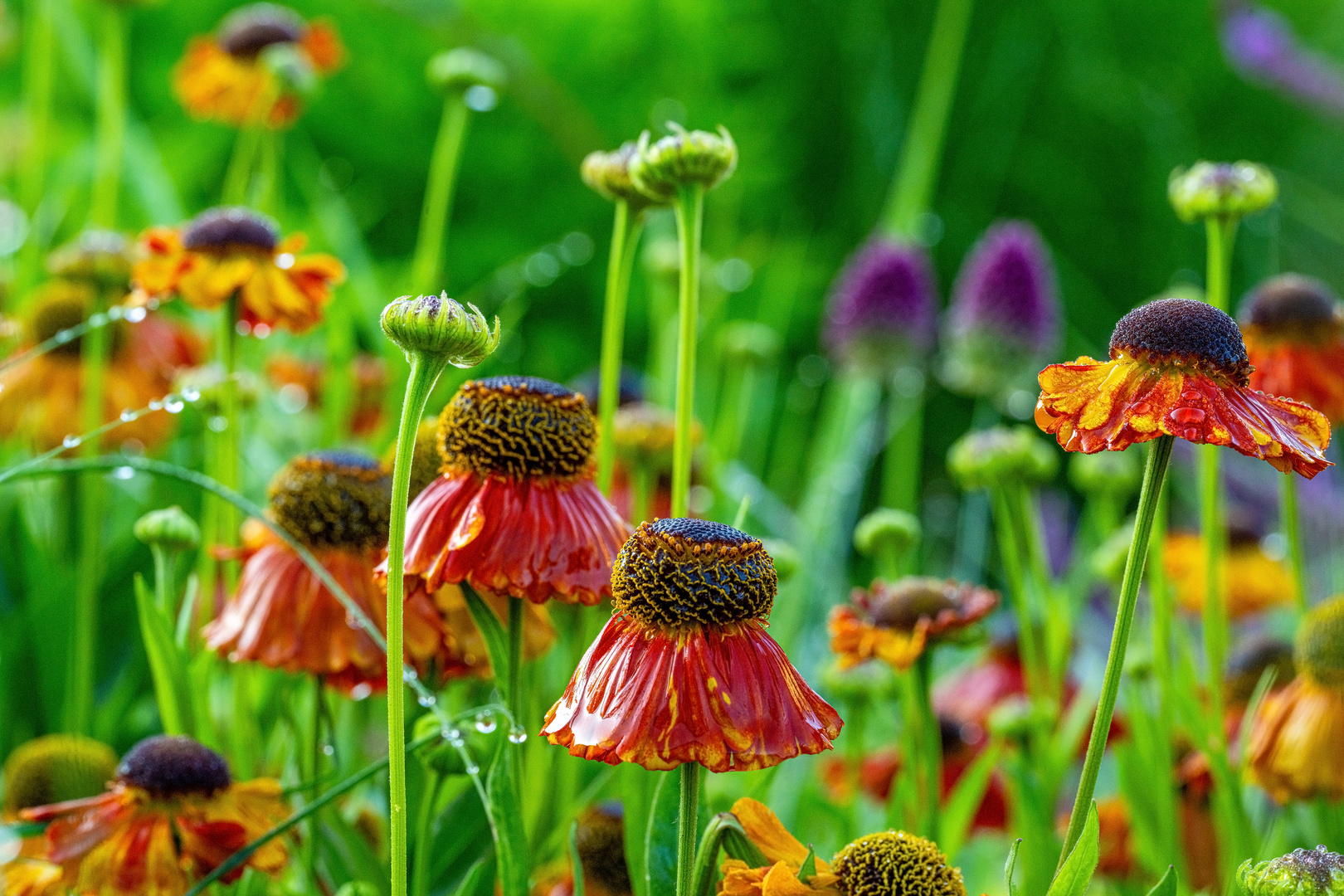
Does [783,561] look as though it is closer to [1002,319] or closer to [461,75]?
[461,75]

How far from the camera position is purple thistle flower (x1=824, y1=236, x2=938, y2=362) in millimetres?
1240

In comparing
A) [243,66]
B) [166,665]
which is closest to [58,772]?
[166,665]

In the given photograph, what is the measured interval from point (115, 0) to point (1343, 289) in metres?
1.99

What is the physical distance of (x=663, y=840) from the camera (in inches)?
17.3

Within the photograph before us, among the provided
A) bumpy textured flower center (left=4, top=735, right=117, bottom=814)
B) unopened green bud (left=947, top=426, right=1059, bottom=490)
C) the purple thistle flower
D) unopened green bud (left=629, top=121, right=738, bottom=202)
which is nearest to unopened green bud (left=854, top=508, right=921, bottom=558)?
unopened green bud (left=947, top=426, right=1059, bottom=490)

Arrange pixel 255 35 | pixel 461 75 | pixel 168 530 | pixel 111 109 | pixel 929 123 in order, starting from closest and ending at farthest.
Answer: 1. pixel 168 530
2. pixel 461 75
3. pixel 111 109
4. pixel 255 35
5. pixel 929 123

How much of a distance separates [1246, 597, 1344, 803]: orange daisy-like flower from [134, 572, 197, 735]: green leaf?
485 millimetres

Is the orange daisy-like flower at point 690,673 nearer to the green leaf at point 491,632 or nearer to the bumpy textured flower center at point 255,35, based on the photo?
the green leaf at point 491,632

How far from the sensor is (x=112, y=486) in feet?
3.26

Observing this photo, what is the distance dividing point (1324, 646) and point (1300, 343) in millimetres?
155

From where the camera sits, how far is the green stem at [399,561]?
350 millimetres

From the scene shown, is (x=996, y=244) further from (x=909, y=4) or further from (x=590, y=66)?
(x=909, y=4)

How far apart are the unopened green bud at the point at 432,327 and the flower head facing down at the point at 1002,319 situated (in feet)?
2.89

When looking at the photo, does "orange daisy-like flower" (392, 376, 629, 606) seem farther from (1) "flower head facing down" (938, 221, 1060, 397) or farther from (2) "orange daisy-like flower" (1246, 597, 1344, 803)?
(1) "flower head facing down" (938, 221, 1060, 397)
